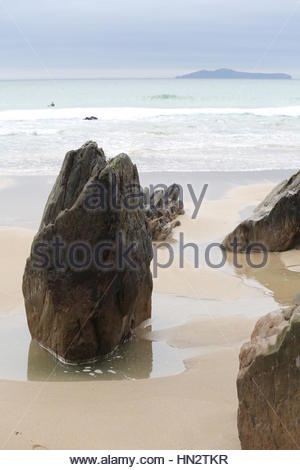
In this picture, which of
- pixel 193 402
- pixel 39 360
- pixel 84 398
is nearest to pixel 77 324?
pixel 39 360

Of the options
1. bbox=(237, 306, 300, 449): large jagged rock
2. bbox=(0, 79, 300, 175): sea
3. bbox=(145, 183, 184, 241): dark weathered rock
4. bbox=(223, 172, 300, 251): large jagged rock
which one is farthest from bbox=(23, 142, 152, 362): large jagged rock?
bbox=(0, 79, 300, 175): sea

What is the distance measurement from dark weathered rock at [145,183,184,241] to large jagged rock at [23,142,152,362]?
3.86 m

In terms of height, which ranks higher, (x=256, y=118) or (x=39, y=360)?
(x=256, y=118)

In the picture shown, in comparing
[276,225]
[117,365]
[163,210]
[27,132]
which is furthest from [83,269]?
[27,132]

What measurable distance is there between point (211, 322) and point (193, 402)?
1771mm

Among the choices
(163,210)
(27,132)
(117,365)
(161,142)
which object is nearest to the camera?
(117,365)

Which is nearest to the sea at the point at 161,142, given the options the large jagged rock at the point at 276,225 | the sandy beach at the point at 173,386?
the large jagged rock at the point at 276,225

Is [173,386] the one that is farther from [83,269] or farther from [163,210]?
[163,210]

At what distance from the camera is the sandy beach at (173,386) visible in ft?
12.4

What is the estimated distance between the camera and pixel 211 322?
5992 millimetres

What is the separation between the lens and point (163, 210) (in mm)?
9922

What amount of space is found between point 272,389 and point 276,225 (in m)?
5.48

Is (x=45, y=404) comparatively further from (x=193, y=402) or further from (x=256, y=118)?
(x=256, y=118)

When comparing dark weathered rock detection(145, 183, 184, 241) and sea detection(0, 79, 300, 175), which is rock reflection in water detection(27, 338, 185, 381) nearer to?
dark weathered rock detection(145, 183, 184, 241)
